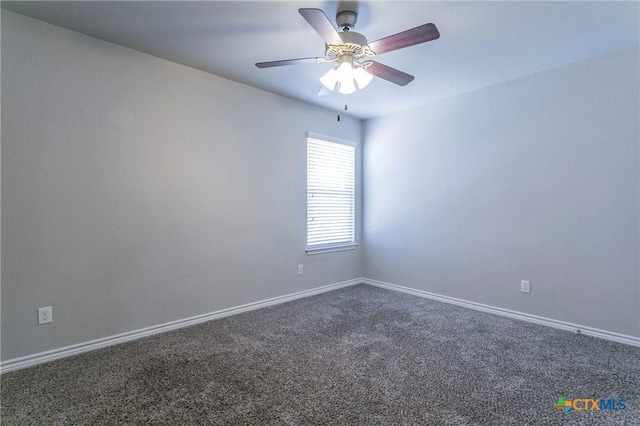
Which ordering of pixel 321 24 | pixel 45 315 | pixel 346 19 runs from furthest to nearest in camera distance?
pixel 45 315 → pixel 346 19 → pixel 321 24

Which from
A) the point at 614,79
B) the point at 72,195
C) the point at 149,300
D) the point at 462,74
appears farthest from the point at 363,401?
the point at 614,79

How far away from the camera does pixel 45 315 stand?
235 centimetres

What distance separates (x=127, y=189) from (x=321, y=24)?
201 centimetres

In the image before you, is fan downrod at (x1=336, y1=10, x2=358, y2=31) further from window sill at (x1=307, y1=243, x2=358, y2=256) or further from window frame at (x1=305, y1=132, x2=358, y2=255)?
window sill at (x1=307, y1=243, x2=358, y2=256)

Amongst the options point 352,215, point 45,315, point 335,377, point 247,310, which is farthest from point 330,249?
point 45,315

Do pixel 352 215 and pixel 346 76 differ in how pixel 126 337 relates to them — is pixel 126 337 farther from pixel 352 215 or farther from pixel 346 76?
pixel 352 215

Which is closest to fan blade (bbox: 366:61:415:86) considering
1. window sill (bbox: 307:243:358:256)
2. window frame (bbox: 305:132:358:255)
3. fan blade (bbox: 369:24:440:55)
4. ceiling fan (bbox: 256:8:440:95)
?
ceiling fan (bbox: 256:8:440:95)

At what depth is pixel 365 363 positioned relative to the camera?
7.57 feet

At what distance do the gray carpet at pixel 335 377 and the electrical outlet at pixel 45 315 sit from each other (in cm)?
30

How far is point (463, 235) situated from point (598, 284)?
122 cm

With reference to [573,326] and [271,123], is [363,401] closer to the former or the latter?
[573,326]

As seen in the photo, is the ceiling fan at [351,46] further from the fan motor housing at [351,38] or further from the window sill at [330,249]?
the window sill at [330,249]

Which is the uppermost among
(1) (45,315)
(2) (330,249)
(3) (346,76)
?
(3) (346,76)

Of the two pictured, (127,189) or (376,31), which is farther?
(127,189)
